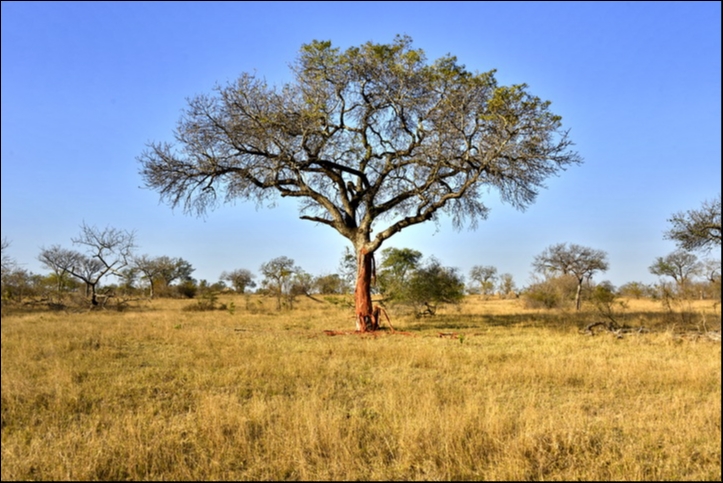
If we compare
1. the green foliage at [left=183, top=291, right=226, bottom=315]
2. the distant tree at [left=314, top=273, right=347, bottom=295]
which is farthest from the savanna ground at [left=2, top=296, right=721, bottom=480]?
the distant tree at [left=314, top=273, right=347, bottom=295]

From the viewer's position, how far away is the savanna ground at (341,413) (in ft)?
12.2

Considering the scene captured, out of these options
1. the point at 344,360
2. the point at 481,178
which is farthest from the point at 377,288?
the point at 344,360

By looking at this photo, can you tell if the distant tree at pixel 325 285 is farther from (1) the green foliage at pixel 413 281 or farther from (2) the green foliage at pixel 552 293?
(2) the green foliage at pixel 552 293

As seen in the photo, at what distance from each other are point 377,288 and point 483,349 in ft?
39.3

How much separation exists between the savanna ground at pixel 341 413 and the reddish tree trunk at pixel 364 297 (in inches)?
244

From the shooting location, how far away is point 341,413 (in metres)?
5.11

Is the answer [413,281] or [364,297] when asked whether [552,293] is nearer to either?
[413,281]

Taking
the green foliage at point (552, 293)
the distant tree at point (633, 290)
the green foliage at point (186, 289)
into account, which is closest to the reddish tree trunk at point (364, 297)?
the green foliage at point (552, 293)

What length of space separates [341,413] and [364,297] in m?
10.2

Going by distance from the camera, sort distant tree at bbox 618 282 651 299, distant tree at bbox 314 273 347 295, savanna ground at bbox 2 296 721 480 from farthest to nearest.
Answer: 1. distant tree at bbox 618 282 651 299
2. distant tree at bbox 314 273 347 295
3. savanna ground at bbox 2 296 721 480

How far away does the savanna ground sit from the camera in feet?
12.2

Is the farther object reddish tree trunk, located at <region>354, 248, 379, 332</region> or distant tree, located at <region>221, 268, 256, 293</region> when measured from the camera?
distant tree, located at <region>221, 268, 256, 293</region>

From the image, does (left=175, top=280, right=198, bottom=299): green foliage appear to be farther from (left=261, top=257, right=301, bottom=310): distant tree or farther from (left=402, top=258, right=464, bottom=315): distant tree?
(left=402, top=258, right=464, bottom=315): distant tree

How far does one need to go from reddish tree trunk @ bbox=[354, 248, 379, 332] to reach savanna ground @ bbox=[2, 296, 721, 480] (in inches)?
244
